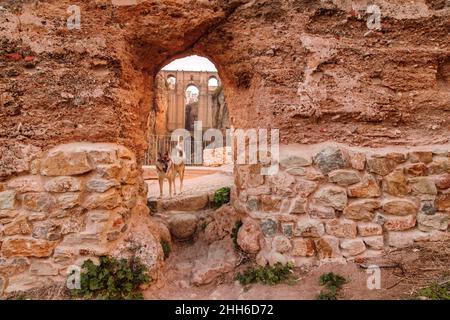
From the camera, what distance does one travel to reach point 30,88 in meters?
2.85

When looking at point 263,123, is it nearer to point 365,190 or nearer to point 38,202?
point 365,190

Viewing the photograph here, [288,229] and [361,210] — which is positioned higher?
[361,210]

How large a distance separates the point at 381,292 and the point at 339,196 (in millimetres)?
927

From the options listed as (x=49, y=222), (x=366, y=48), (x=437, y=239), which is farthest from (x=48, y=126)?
(x=437, y=239)

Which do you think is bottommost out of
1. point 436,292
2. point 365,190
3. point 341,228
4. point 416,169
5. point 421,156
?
point 436,292

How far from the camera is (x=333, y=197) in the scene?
9.61 feet

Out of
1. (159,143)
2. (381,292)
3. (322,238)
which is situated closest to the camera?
(381,292)

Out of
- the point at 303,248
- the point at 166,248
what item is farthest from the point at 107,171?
the point at 303,248

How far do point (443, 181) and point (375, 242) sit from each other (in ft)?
3.13

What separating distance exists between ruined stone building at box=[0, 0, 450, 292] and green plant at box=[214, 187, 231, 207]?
0.93 metres

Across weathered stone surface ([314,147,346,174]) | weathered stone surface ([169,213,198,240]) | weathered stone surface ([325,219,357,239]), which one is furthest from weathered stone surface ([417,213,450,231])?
weathered stone surface ([169,213,198,240])

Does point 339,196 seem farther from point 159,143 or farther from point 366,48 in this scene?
point 159,143

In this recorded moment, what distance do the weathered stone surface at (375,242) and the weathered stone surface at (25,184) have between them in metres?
3.31

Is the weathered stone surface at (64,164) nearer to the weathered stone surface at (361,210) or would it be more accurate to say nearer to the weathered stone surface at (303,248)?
the weathered stone surface at (303,248)
